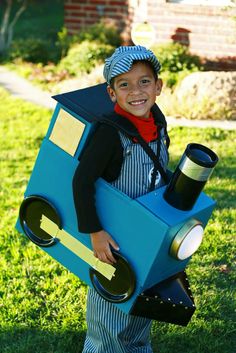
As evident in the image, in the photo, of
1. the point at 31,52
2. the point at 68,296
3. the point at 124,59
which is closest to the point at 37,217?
the point at 124,59

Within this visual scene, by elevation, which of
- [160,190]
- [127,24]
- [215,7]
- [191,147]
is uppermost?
[191,147]

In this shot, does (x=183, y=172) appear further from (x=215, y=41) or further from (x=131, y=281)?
(x=215, y=41)

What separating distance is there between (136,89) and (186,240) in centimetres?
59

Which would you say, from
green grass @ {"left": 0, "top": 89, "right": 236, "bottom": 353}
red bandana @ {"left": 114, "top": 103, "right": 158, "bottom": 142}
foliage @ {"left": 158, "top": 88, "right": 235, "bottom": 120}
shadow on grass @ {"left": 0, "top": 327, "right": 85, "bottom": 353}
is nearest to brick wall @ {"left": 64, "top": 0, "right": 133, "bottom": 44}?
foliage @ {"left": 158, "top": 88, "right": 235, "bottom": 120}

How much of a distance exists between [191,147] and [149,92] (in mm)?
260

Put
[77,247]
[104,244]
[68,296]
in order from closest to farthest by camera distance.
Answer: [104,244], [77,247], [68,296]

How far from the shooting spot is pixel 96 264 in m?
2.46

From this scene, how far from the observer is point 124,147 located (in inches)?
91.0

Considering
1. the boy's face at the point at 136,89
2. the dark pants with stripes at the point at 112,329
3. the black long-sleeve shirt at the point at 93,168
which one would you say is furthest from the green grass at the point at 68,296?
the boy's face at the point at 136,89

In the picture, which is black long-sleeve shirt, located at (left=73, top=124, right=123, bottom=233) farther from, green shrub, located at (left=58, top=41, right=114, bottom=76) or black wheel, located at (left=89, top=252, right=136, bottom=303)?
green shrub, located at (left=58, top=41, right=114, bottom=76)

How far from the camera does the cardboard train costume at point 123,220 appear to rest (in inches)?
88.7

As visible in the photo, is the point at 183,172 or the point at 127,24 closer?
the point at 183,172

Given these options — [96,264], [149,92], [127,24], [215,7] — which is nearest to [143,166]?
[149,92]

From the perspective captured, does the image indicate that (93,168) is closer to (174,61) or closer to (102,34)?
(174,61)
